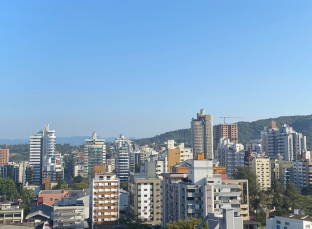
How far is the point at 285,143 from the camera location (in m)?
79.0

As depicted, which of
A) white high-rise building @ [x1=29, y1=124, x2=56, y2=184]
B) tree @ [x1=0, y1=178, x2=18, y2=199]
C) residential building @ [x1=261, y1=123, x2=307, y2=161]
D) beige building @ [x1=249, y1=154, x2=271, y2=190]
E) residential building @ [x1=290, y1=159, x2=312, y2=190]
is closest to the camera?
residential building @ [x1=290, y1=159, x2=312, y2=190]

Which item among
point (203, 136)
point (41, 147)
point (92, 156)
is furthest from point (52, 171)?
point (203, 136)

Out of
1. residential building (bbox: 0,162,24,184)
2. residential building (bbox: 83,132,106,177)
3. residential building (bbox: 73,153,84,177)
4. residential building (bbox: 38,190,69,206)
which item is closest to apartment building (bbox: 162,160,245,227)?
residential building (bbox: 38,190,69,206)

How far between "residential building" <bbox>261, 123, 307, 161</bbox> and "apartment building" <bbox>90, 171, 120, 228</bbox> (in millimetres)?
48728

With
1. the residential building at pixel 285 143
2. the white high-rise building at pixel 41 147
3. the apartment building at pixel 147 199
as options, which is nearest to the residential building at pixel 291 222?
the apartment building at pixel 147 199

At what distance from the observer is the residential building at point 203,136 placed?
8981 centimetres

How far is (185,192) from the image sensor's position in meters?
31.7

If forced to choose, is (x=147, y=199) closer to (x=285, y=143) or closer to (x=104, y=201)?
(x=104, y=201)

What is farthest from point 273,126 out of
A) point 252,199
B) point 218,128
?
point 252,199

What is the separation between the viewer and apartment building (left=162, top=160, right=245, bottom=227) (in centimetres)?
3112

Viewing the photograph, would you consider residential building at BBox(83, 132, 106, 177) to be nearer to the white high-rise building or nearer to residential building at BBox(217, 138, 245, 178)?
the white high-rise building

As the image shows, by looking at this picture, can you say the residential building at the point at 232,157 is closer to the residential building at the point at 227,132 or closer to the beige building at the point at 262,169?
the beige building at the point at 262,169

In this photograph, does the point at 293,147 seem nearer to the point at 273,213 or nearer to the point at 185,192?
the point at 273,213

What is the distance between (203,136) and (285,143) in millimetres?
19810
